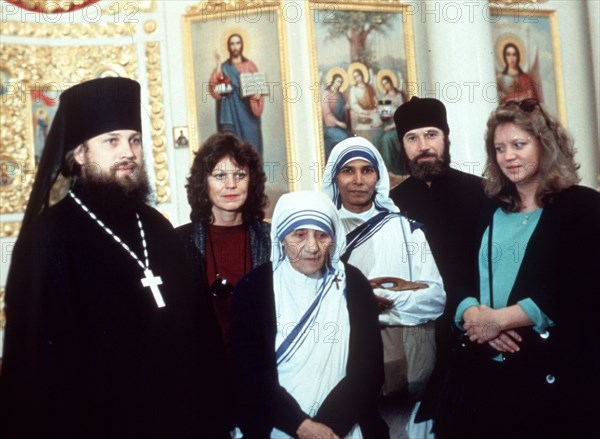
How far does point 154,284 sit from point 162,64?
3861mm

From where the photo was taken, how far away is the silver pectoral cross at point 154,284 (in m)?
2.81

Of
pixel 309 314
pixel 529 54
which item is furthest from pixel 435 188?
pixel 529 54

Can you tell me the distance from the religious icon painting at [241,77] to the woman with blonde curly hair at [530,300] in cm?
321

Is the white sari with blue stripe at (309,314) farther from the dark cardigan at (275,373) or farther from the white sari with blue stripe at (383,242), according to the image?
the white sari with blue stripe at (383,242)

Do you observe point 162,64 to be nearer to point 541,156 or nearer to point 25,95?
point 25,95

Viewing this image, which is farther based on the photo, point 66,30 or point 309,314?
point 66,30

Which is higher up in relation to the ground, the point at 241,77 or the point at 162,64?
the point at 162,64

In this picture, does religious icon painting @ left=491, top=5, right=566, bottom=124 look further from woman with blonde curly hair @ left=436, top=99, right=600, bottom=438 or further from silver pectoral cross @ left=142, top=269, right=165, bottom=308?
silver pectoral cross @ left=142, top=269, right=165, bottom=308

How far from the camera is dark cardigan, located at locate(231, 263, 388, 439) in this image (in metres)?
2.82

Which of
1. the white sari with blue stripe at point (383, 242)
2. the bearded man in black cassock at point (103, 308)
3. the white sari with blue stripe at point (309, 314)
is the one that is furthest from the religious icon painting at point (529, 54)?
the bearded man in black cassock at point (103, 308)

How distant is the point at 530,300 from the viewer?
9.52ft

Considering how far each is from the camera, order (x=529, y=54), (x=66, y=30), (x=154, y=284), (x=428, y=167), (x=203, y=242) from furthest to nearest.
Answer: (x=529, y=54)
(x=66, y=30)
(x=428, y=167)
(x=203, y=242)
(x=154, y=284)

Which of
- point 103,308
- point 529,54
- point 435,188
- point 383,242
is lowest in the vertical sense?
point 103,308

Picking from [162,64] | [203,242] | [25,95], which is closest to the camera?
[203,242]
